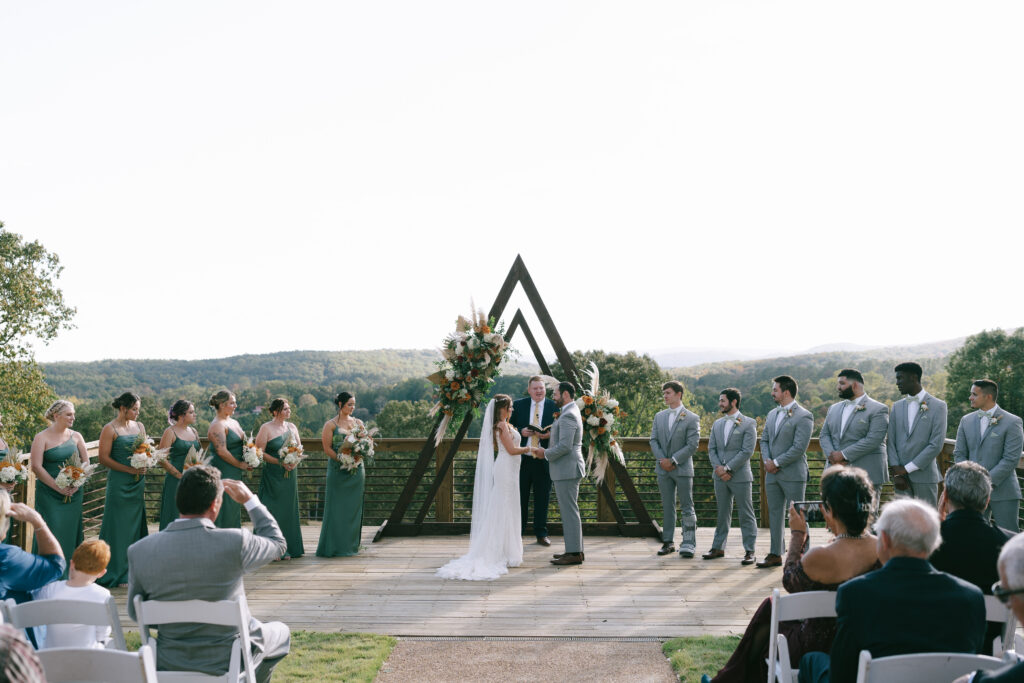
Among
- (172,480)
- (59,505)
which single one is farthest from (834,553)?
(59,505)

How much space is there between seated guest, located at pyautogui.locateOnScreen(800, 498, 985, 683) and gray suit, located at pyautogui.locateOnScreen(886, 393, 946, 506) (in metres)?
4.51

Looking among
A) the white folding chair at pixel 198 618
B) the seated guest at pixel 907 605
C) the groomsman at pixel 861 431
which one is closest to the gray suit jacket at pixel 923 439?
the groomsman at pixel 861 431

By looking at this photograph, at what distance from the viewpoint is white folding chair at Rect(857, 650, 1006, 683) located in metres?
2.51

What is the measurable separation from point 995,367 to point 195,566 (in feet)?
118

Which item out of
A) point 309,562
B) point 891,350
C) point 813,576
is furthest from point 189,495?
point 891,350

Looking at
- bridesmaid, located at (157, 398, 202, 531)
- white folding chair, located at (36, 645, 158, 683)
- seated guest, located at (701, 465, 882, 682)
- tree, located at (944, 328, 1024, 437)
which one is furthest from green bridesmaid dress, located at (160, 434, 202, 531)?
tree, located at (944, 328, 1024, 437)

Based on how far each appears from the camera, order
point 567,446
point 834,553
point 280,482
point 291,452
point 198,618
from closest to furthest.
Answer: point 198,618 < point 834,553 < point 567,446 < point 291,452 < point 280,482

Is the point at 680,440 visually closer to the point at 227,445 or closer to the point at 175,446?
the point at 227,445

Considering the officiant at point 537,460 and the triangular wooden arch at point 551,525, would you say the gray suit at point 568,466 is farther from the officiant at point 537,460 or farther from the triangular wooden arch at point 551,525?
the triangular wooden arch at point 551,525

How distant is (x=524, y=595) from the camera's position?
21.1ft

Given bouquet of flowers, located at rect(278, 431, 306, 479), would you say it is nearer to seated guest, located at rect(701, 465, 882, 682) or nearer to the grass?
the grass

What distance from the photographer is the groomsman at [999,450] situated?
6453 millimetres

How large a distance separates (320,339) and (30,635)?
46106mm

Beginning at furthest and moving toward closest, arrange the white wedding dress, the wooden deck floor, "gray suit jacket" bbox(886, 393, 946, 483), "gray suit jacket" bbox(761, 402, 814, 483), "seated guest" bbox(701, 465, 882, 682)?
"gray suit jacket" bbox(761, 402, 814, 483)
the white wedding dress
"gray suit jacket" bbox(886, 393, 946, 483)
the wooden deck floor
"seated guest" bbox(701, 465, 882, 682)
